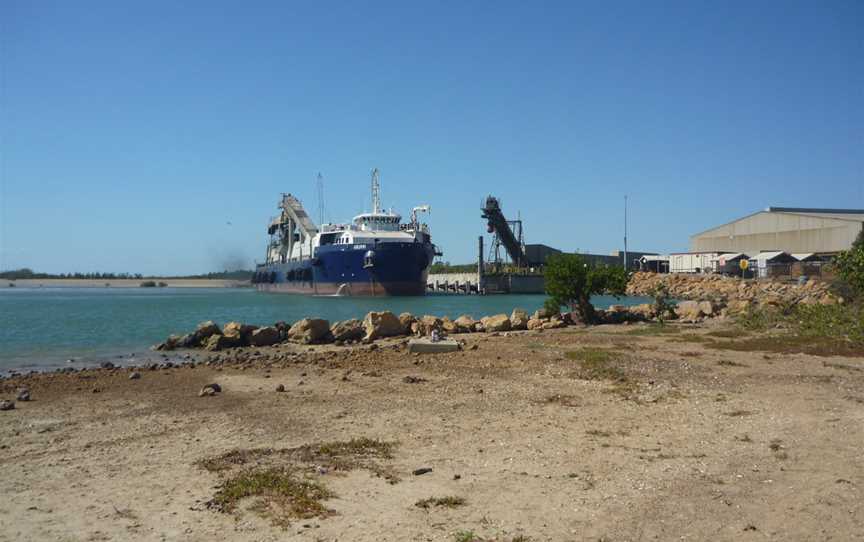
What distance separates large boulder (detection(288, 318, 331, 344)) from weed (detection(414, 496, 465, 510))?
61.7 feet

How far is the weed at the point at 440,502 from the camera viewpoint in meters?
7.04

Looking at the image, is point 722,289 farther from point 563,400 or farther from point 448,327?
point 563,400

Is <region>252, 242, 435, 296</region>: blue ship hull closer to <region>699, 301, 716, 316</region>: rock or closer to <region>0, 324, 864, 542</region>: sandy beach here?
<region>699, 301, 716, 316</region>: rock

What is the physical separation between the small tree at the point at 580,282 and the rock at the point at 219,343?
12644mm

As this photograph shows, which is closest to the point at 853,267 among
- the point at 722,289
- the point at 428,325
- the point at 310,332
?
the point at 428,325

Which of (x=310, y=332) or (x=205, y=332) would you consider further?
(x=205, y=332)

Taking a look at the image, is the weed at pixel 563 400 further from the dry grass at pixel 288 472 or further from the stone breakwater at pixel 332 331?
the stone breakwater at pixel 332 331

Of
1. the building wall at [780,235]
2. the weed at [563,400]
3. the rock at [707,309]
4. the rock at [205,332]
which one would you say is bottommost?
the weed at [563,400]

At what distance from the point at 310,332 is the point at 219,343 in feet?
10.5

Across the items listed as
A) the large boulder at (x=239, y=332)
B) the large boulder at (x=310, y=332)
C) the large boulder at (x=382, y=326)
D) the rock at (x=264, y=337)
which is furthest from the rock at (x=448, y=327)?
the large boulder at (x=239, y=332)

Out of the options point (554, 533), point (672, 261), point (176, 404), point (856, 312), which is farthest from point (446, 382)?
point (672, 261)

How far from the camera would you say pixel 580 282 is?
2873cm

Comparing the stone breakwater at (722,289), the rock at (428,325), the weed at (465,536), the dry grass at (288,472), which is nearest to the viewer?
the weed at (465,536)

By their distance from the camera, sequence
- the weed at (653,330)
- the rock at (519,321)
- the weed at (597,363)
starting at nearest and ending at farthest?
the weed at (597,363), the weed at (653,330), the rock at (519,321)
